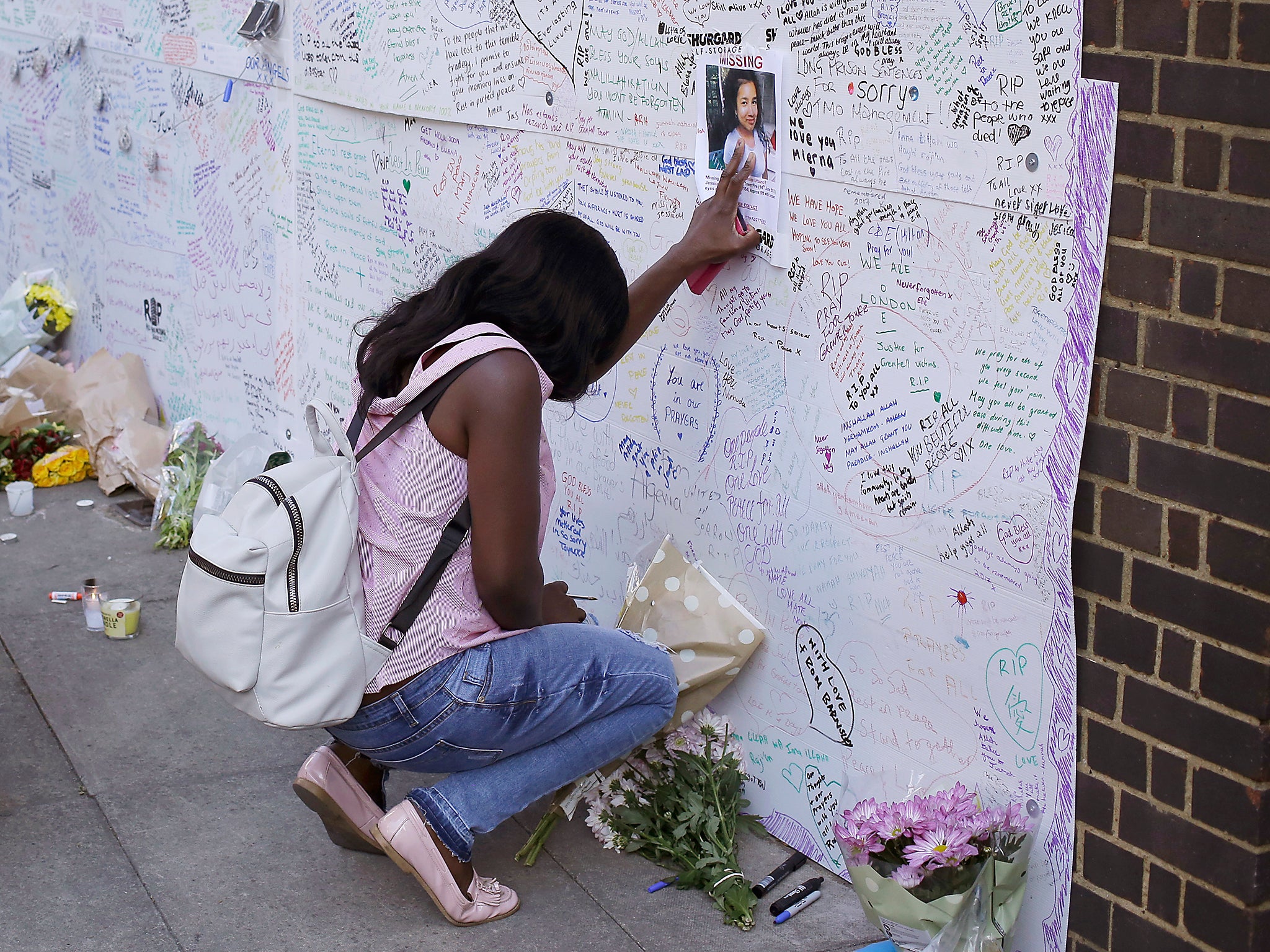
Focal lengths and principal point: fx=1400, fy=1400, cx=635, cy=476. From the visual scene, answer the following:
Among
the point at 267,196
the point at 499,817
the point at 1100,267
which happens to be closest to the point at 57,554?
the point at 267,196

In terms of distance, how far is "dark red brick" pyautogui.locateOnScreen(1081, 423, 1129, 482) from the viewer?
263 centimetres

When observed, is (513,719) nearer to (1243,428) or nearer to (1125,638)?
(1125,638)

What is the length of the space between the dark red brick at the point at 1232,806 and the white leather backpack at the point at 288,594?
1654 millimetres

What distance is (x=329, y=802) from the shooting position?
3430 mm

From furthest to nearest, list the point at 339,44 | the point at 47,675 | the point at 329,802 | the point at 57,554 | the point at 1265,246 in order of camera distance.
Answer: the point at 57,554, the point at 339,44, the point at 47,675, the point at 329,802, the point at 1265,246

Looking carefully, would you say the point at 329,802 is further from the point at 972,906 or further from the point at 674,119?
Answer: the point at 674,119

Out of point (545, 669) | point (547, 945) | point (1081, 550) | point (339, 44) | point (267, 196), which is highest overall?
point (339, 44)

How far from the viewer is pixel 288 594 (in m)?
2.93

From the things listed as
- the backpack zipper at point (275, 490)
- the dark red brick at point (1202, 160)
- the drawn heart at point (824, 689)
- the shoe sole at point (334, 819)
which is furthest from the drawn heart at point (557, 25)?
the shoe sole at point (334, 819)

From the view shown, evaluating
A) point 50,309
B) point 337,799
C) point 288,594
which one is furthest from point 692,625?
Answer: point 50,309

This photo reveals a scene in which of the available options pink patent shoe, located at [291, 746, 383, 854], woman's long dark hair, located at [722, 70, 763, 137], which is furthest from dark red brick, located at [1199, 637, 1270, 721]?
pink patent shoe, located at [291, 746, 383, 854]

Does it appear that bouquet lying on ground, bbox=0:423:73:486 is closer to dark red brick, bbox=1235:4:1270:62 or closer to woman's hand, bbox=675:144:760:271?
woman's hand, bbox=675:144:760:271

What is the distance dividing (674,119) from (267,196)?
2.76 m

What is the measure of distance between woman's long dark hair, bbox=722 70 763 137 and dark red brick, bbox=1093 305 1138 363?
3.42 feet
